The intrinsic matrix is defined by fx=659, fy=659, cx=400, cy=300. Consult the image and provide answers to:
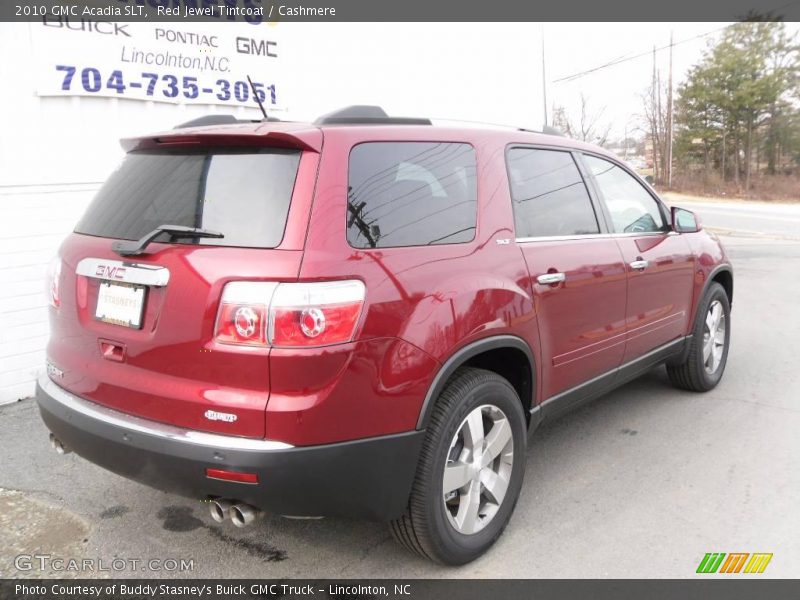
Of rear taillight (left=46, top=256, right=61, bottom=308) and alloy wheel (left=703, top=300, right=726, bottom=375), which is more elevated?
rear taillight (left=46, top=256, right=61, bottom=308)

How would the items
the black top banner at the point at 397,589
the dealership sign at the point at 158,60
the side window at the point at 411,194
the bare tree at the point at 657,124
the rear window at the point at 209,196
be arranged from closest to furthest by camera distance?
1. the rear window at the point at 209,196
2. the side window at the point at 411,194
3. the black top banner at the point at 397,589
4. the dealership sign at the point at 158,60
5. the bare tree at the point at 657,124

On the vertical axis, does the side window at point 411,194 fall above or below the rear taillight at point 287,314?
above

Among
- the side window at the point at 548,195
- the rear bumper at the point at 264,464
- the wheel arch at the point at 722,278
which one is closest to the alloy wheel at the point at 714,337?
the wheel arch at the point at 722,278

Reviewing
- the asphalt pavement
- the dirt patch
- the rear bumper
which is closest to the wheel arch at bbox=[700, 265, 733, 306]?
the asphalt pavement

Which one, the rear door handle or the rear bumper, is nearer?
the rear bumper

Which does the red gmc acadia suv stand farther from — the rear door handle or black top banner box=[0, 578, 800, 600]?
black top banner box=[0, 578, 800, 600]

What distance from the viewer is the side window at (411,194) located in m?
2.47

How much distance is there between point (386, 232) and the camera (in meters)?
2.51

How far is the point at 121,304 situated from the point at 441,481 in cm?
141

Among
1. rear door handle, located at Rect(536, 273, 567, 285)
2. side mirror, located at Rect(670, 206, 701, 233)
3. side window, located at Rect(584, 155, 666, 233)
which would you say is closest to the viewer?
rear door handle, located at Rect(536, 273, 567, 285)

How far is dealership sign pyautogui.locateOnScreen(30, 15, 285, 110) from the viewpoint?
16.0 ft

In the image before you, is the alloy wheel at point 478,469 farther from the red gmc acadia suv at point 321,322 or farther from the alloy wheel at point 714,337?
the alloy wheel at point 714,337

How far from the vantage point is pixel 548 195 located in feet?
11.2

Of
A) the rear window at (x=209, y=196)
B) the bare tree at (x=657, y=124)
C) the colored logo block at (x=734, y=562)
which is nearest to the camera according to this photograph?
the rear window at (x=209, y=196)
